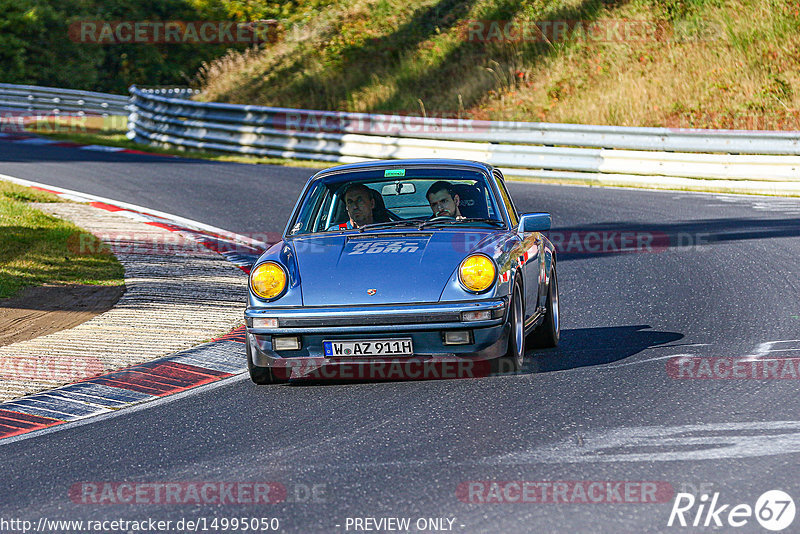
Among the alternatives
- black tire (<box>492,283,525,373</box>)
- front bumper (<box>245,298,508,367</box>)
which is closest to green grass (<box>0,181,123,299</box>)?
front bumper (<box>245,298,508,367</box>)

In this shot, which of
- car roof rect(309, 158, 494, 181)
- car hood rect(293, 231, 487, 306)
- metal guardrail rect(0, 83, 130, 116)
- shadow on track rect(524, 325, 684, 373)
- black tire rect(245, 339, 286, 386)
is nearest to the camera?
car hood rect(293, 231, 487, 306)

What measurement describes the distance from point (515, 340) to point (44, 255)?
22.3 ft

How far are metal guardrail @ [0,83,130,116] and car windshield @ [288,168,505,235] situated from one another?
2941 cm

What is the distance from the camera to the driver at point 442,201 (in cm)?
809

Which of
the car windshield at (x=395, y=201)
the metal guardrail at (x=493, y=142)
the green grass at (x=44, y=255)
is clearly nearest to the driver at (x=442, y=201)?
the car windshield at (x=395, y=201)

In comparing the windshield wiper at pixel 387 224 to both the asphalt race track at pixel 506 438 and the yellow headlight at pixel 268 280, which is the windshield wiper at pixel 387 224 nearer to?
the yellow headlight at pixel 268 280

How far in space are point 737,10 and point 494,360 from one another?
77.8ft

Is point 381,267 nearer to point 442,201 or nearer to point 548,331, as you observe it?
point 442,201

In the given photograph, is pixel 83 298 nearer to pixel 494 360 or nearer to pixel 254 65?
pixel 494 360

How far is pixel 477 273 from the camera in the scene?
695 centimetres

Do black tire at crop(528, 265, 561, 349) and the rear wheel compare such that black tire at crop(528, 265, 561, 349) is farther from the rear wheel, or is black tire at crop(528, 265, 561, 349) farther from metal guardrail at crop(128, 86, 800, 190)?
metal guardrail at crop(128, 86, 800, 190)

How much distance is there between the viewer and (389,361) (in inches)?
270

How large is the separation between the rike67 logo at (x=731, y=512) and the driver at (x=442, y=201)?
12.2ft

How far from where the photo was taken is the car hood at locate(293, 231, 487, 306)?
6.88 meters
